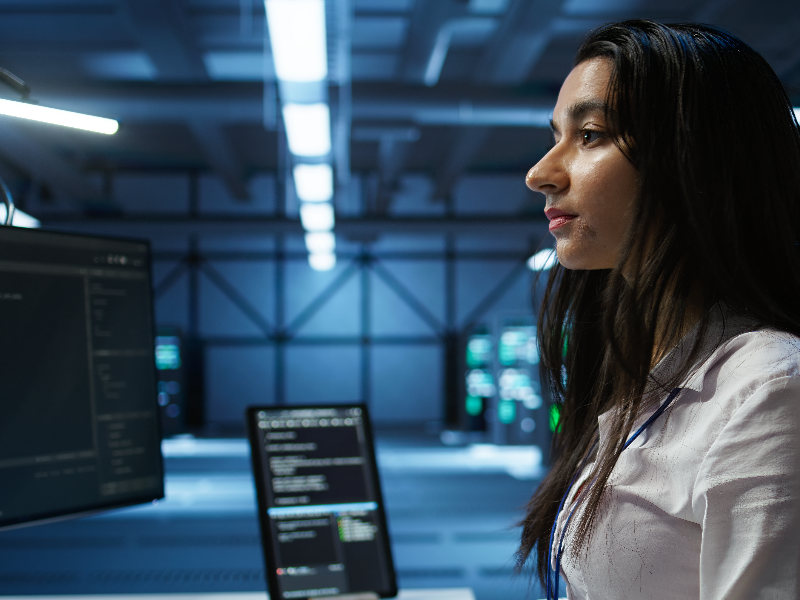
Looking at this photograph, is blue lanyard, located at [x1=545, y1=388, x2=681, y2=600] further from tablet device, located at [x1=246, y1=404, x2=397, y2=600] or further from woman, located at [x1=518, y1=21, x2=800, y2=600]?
tablet device, located at [x1=246, y1=404, x2=397, y2=600]

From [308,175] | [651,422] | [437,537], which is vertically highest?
[308,175]

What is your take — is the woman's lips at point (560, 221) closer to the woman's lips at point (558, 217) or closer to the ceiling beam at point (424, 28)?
the woman's lips at point (558, 217)

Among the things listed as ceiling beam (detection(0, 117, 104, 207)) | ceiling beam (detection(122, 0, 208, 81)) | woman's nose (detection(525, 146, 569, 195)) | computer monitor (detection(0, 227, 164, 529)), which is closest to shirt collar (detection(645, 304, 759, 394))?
woman's nose (detection(525, 146, 569, 195))

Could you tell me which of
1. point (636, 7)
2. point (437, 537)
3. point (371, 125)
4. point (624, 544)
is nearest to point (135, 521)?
point (437, 537)

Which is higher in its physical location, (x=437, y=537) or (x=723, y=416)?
(x=723, y=416)

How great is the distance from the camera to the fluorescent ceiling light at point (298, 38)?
2293 mm

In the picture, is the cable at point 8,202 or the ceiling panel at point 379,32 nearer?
the cable at point 8,202

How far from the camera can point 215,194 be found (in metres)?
12.5

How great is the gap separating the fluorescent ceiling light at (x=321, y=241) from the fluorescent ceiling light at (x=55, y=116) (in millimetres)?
6629

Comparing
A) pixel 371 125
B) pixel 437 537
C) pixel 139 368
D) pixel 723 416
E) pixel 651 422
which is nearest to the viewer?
pixel 723 416

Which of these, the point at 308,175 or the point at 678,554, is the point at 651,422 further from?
the point at 308,175

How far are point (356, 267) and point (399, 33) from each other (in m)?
6.38

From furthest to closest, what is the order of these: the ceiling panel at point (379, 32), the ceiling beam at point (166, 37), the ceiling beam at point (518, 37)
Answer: the ceiling panel at point (379, 32), the ceiling beam at point (166, 37), the ceiling beam at point (518, 37)

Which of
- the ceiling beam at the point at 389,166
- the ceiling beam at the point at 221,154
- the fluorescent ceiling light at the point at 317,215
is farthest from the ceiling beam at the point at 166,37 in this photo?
the ceiling beam at the point at 389,166
